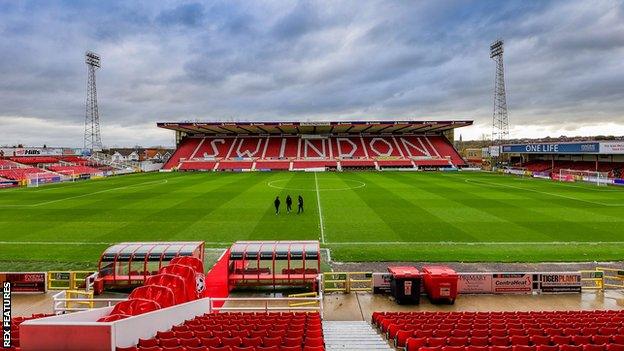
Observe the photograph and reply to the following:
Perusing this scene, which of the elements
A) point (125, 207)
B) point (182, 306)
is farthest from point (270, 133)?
point (182, 306)

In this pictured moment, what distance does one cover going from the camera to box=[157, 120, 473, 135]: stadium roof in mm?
78062

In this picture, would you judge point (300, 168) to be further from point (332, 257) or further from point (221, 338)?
point (221, 338)

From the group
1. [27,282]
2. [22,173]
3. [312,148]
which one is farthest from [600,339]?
[312,148]

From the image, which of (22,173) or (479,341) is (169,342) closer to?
(479,341)

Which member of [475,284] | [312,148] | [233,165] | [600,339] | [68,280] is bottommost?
[475,284]

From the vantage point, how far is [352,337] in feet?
30.1

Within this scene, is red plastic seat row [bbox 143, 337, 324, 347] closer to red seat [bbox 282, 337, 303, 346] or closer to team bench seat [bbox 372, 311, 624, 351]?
red seat [bbox 282, 337, 303, 346]

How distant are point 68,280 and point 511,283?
15.7 metres

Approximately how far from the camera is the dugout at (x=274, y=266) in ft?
48.5

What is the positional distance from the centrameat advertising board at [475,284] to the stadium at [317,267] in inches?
1.9

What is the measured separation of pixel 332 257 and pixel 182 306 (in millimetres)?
10922

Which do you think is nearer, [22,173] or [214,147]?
[22,173]

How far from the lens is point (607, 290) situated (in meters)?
14.5

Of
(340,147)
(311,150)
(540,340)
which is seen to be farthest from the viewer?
(340,147)
